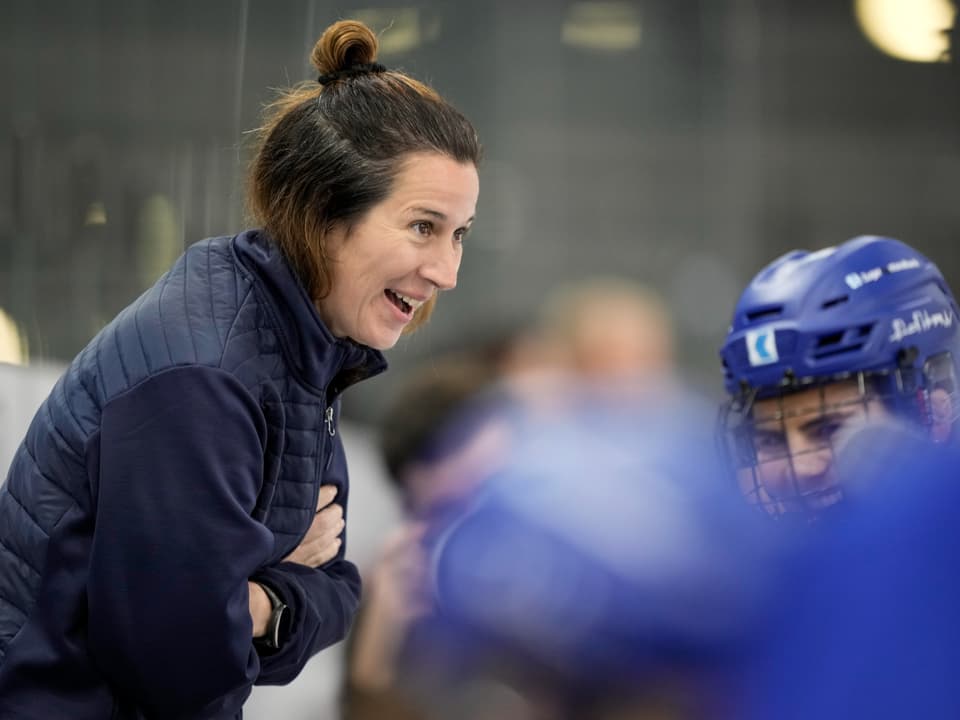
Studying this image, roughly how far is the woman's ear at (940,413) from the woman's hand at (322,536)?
0.80 m

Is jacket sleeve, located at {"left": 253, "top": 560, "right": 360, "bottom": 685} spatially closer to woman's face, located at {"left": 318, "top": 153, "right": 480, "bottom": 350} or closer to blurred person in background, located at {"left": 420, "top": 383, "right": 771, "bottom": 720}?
blurred person in background, located at {"left": 420, "top": 383, "right": 771, "bottom": 720}

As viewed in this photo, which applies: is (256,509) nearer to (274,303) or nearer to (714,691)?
(274,303)

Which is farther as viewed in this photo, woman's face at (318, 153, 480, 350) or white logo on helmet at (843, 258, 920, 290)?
white logo on helmet at (843, 258, 920, 290)

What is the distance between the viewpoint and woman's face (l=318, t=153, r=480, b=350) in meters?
1.64

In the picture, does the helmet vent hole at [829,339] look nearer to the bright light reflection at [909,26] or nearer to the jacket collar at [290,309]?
the jacket collar at [290,309]

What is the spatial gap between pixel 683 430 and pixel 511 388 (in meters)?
0.35

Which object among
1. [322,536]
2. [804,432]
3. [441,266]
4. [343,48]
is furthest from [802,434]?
[343,48]

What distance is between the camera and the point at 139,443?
1.37 metres

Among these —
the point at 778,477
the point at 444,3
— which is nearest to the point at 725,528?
the point at 778,477

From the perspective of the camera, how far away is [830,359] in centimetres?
188

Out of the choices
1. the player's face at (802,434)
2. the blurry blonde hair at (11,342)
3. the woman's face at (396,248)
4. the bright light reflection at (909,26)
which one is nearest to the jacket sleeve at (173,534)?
the woman's face at (396,248)

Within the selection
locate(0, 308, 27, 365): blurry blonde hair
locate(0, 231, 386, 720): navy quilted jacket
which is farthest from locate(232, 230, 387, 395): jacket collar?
locate(0, 308, 27, 365): blurry blonde hair

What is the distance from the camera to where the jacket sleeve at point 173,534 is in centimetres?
136

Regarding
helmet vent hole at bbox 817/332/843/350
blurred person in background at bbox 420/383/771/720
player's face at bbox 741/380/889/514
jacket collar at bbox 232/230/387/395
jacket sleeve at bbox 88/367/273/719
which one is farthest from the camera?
helmet vent hole at bbox 817/332/843/350
